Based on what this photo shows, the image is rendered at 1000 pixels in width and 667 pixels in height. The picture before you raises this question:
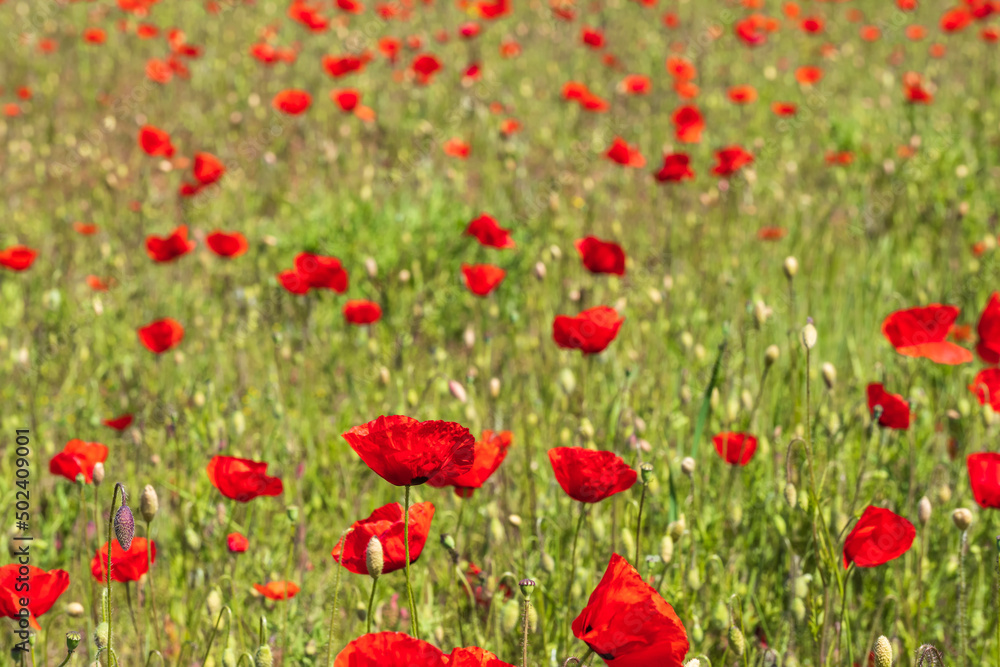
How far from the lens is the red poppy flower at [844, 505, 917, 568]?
1.62 m

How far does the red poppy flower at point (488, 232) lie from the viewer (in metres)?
3.18

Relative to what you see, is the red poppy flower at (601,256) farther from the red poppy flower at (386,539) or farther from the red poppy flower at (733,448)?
the red poppy flower at (386,539)

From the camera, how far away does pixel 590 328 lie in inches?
88.2

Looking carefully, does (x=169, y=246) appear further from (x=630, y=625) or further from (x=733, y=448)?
(x=630, y=625)

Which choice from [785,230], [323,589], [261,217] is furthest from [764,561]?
[261,217]

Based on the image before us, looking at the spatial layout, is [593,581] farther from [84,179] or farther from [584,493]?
[84,179]

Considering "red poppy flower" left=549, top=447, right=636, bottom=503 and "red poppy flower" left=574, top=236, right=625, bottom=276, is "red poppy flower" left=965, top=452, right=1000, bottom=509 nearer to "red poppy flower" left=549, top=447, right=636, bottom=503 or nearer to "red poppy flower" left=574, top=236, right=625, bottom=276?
"red poppy flower" left=549, top=447, right=636, bottom=503

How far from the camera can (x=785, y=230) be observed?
14.9 feet

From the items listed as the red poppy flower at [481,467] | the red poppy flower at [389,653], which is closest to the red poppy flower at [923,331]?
the red poppy flower at [481,467]

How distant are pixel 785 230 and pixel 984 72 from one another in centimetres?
437

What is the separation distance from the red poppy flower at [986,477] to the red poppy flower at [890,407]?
29 cm

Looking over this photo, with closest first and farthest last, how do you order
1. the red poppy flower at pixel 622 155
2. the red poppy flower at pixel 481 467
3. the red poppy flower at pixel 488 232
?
1. the red poppy flower at pixel 481 467
2. the red poppy flower at pixel 488 232
3. the red poppy flower at pixel 622 155

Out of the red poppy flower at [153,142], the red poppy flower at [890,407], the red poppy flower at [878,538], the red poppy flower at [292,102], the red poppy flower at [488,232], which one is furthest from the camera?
the red poppy flower at [292,102]

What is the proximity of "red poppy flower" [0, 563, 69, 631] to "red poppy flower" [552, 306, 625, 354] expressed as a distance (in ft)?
4.09
